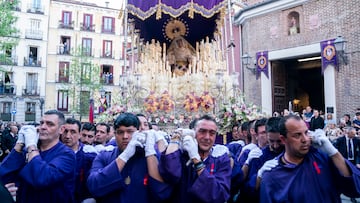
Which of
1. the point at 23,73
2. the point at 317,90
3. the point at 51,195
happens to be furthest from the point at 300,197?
the point at 23,73

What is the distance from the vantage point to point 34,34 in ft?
109

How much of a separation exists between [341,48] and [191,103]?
638cm

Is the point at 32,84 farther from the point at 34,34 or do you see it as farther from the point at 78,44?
the point at 78,44

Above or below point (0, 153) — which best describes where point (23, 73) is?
above

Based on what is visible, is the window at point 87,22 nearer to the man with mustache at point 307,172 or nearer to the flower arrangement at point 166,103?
the flower arrangement at point 166,103

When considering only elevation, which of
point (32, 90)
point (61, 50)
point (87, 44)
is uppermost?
point (87, 44)

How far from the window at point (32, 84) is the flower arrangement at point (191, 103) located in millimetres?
26458

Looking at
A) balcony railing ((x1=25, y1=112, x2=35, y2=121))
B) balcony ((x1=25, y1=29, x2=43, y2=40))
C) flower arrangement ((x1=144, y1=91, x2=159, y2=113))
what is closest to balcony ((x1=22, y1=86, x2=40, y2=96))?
balcony railing ((x1=25, y1=112, x2=35, y2=121))

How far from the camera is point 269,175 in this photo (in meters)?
2.75

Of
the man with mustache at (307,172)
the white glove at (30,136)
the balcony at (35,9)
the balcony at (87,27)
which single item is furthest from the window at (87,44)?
the man with mustache at (307,172)

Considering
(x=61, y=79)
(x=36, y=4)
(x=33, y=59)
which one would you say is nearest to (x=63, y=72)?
(x=61, y=79)

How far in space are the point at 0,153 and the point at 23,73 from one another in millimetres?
23904

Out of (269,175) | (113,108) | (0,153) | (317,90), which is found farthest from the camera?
(317,90)

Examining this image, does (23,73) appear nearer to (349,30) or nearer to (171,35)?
(171,35)
